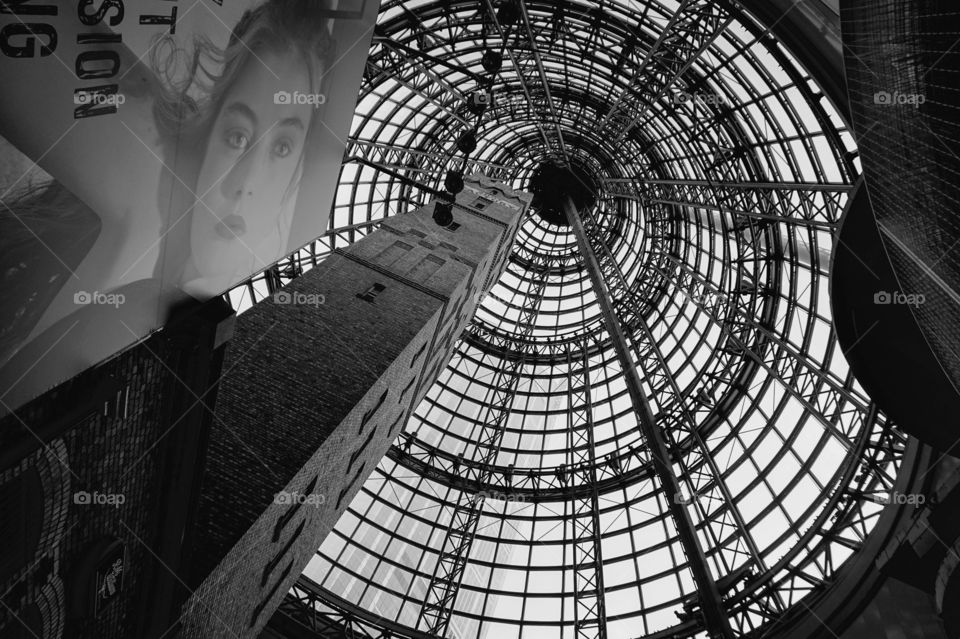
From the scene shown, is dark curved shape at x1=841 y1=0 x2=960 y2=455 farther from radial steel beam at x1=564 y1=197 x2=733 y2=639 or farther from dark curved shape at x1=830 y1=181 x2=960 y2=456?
radial steel beam at x1=564 y1=197 x2=733 y2=639

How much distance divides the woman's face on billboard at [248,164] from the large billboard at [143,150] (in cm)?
1

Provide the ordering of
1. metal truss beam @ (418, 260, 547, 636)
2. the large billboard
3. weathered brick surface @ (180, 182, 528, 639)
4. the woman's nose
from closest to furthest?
the large billboard
the woman's nose
weathered brick surface @ (180, 182, 528, 639)
metal truss beam @ (418, 260, 547, 636)

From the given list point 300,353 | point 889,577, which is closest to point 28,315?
point 300,353

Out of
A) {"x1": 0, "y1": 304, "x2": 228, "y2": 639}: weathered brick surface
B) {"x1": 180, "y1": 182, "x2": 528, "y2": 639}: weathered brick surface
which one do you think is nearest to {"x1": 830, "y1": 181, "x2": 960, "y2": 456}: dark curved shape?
{"x1": 0, "y1": 304, "x2": 228, "y2": 639}: weathered brick surface

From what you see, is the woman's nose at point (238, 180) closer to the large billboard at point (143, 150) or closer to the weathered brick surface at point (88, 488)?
the large billboard at point (143, 150)

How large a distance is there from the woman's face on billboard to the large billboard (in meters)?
0.01

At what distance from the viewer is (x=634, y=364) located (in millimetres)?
18734

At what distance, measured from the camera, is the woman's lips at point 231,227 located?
14.6 feet

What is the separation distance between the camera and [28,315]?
10.1 ft

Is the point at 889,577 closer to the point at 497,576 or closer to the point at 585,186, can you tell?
the point at 497,576

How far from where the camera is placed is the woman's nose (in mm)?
4254

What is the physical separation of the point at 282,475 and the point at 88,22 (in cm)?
871

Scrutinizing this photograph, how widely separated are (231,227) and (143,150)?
1.24 metres

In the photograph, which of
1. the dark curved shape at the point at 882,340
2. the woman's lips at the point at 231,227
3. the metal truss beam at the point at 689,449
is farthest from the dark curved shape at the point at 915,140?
the metal truss beam at the point at 689,449
